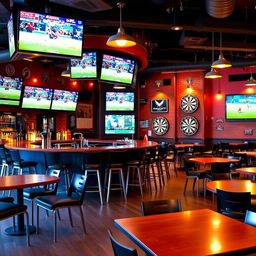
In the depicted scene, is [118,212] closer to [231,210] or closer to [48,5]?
[231,210]

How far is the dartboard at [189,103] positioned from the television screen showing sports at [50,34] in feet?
26.1

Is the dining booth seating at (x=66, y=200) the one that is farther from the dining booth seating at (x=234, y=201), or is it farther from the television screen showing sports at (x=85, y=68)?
the television screen showing sports at (x=85, y=68)

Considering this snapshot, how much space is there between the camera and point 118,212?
516 centimetres

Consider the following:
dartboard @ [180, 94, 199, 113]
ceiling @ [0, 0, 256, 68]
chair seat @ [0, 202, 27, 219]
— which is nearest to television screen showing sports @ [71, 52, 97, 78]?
ceiling @ [0, 0, 256, 68]

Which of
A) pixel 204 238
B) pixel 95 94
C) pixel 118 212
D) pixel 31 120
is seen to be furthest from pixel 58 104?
pixel 204 238

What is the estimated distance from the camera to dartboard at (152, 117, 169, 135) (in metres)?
13.1

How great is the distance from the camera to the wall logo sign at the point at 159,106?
1314 cm

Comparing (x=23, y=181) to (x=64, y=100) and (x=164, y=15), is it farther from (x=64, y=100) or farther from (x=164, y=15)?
(x=64, y=100)

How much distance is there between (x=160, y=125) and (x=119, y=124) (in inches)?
90.6

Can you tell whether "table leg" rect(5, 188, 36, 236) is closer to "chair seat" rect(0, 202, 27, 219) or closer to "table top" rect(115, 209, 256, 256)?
"chair seat" rect(0, 202, 27, 219)

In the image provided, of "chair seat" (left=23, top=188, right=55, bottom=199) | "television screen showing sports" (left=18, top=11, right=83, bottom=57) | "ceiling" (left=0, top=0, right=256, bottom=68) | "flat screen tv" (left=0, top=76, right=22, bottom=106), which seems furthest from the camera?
"flat screen tv" (left=0, top=76, right=22, bottom=106)

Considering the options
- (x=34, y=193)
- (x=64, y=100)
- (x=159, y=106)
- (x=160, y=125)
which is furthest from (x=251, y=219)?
(x=159, y=106)

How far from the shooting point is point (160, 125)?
1325cm

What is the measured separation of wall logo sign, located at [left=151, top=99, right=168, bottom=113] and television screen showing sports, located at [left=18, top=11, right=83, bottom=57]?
809cm
